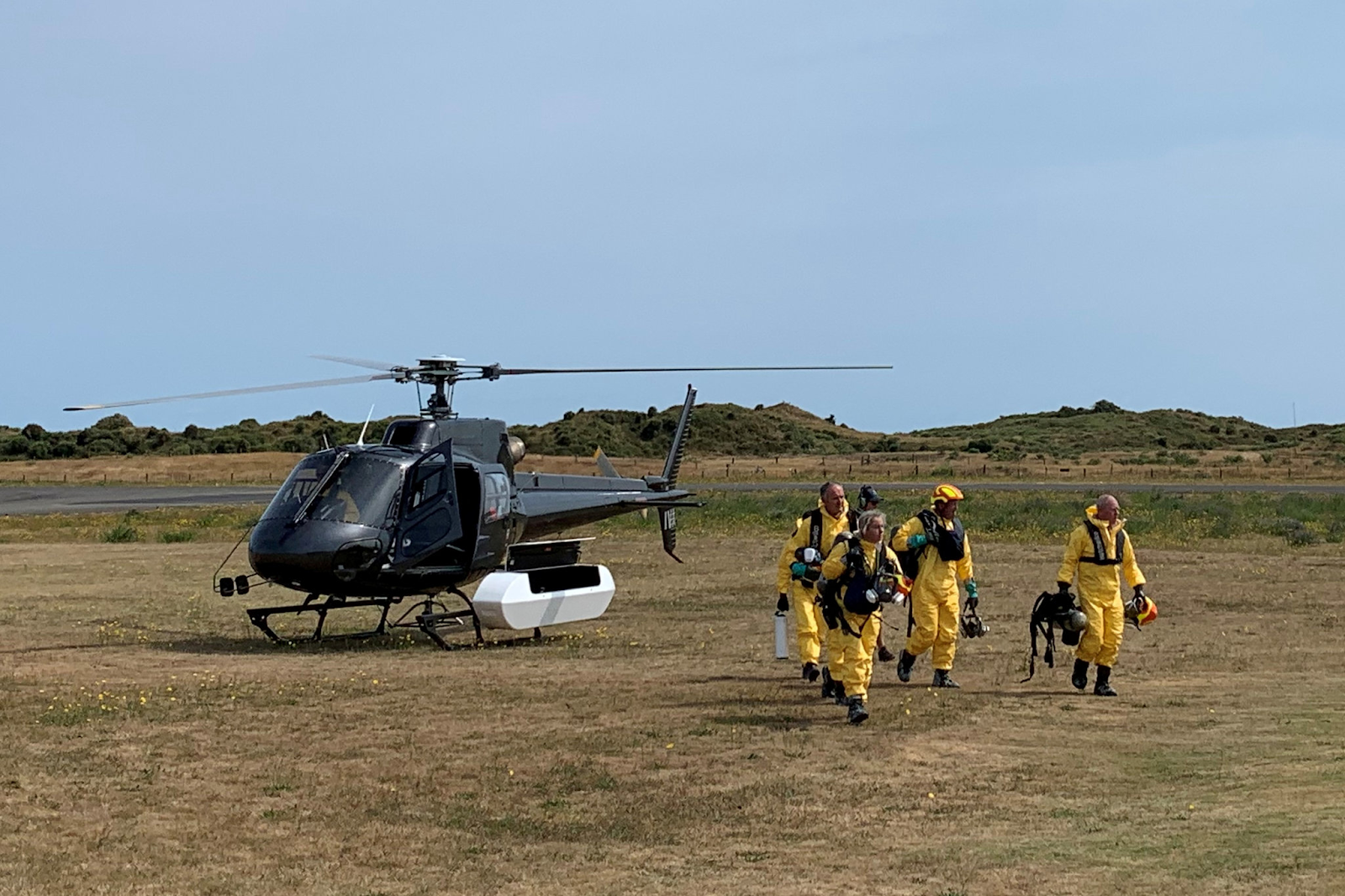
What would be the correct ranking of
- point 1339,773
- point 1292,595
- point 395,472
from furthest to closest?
point 1292,595 < point 395,472 < point 1339,773

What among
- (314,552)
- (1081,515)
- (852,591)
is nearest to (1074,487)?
(1081,515)

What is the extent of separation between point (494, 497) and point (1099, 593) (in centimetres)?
781

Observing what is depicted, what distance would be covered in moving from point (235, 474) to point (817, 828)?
72020mm

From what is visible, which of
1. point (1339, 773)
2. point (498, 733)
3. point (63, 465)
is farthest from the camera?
point (63, 465)

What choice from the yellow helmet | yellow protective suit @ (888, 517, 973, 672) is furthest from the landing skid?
the yellow helmet

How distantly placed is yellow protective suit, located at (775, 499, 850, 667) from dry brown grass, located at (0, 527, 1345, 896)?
1.42ft

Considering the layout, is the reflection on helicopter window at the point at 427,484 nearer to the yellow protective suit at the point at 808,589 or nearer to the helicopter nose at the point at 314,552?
the helicopter nose at the point at 314,552

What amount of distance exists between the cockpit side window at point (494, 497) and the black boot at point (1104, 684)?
25.3 feet

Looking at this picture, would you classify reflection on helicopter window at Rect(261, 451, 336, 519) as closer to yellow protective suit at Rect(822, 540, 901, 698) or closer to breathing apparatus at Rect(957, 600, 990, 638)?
yellow protective suit at Rect(822, 540, 901, 698)

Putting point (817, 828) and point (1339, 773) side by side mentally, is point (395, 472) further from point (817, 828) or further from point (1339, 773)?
point (1339, 773)

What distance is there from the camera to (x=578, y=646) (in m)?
18.2

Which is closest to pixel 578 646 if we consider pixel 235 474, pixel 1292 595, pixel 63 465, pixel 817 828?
Result: pixel 817 828

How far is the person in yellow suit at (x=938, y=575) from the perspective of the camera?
1433cm

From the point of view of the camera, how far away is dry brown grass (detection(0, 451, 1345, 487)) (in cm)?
7044
